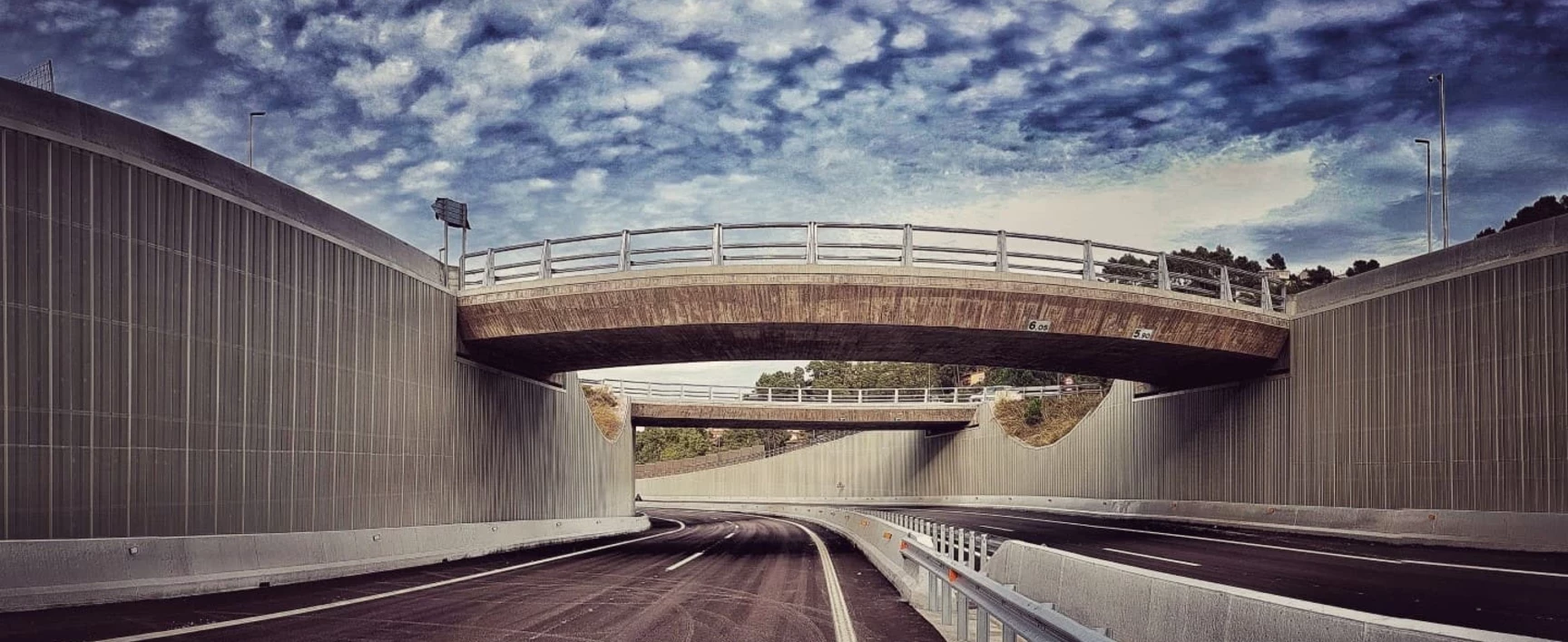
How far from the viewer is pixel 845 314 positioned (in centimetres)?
2712

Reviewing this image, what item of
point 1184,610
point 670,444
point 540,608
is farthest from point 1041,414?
point 670,444

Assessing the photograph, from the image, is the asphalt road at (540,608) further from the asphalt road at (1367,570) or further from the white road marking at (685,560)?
the asphalt road at (1367,570)

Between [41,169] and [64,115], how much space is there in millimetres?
Answer: 855

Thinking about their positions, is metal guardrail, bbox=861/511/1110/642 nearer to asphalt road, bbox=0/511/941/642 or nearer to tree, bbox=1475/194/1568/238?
asphalt road, bbox=0/511/941/642

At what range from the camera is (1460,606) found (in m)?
12.9

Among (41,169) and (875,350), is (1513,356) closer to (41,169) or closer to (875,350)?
(875,350)

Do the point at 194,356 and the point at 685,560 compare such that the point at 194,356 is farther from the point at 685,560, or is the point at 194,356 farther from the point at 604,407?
the point at 604,407

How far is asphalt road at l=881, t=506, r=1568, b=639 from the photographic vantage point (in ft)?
41.0

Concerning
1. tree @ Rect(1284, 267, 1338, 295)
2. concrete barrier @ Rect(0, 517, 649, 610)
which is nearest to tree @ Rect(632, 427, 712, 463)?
tree @ Rect(1284, 267, 1338, 295)

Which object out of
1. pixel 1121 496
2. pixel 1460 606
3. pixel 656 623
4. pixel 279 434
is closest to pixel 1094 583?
pixel 656 623

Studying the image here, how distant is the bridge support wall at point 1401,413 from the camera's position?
21797 millimetres

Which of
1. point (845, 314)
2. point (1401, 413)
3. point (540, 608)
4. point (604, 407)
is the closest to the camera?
point (540, 608)

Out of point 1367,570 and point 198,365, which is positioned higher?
point 198,365

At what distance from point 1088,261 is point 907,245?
4.36 metres
